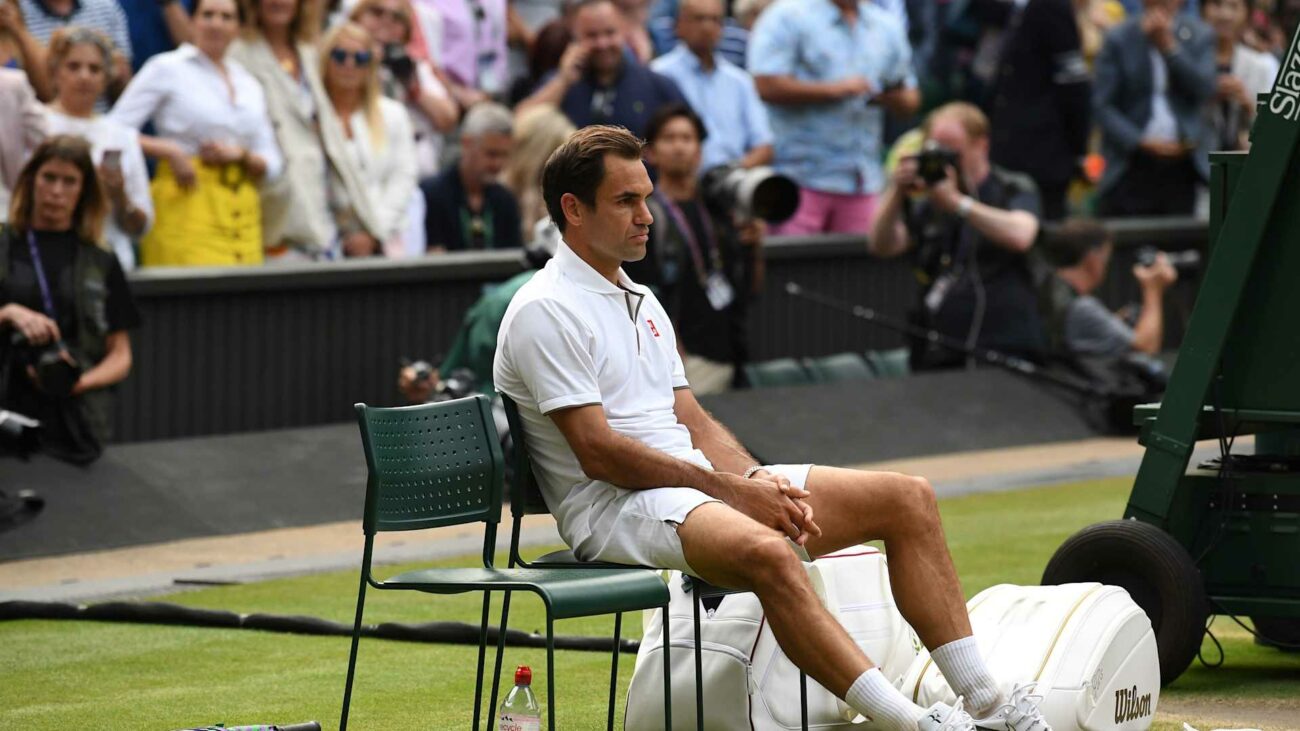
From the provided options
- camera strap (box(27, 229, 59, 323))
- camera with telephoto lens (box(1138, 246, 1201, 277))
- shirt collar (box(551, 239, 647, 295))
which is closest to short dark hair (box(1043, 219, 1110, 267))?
camera with telephoto lens (box(1138, 246, 1201, 277))

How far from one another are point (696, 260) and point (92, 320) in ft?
11.4

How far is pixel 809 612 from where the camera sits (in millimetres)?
5773

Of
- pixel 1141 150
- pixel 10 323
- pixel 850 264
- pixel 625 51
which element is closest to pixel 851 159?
pixel 850 264

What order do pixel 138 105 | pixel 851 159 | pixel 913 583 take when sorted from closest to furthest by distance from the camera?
1. pixel 913 583
2. pixel 138 105
3. pixel 851 159

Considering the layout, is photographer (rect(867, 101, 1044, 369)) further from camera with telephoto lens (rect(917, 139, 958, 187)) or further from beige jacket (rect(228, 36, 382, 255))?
beige jacket (rect(228, 36, 382, 255))

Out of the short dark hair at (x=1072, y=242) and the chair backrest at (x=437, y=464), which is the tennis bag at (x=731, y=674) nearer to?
the chair backrest at (x=437, y=464)

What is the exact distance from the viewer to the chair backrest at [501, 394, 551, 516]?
20.4 feet

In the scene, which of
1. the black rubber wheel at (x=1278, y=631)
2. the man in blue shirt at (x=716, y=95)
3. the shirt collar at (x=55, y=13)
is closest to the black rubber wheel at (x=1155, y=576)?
the black rubber wheel at (x=1278, y=631)

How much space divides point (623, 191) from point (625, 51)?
763cm

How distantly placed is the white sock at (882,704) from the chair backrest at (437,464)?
110cm

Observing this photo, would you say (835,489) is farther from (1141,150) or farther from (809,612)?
(1141,150)

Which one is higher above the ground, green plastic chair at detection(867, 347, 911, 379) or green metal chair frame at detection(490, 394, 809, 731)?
green metal chair frame at detection(490, 394, 809, 731)

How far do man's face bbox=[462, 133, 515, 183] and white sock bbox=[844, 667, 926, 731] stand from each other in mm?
7596

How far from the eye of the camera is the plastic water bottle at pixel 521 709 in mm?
6152
